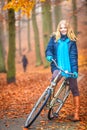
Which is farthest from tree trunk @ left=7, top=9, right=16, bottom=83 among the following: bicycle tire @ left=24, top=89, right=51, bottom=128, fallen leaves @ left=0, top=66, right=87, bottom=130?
bicycle tire @ left=24, top=89, right=51, bottom=128

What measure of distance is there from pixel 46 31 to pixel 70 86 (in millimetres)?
19564

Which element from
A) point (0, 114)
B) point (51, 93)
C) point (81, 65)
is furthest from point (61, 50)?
point (81, 65)

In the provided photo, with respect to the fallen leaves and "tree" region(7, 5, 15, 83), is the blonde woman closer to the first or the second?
the fallen leaves

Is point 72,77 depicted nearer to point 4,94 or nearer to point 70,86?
point 70,86

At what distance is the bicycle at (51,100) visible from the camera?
7059 mm

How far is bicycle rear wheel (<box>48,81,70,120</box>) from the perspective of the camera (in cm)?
773

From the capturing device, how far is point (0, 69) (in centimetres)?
2408

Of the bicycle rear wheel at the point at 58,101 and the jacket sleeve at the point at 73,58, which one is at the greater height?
the jacket sleeve at the point at 73,58

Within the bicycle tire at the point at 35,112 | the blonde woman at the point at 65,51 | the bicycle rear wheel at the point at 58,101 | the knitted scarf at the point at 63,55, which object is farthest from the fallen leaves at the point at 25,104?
the knitted scarf at the point at 63,55

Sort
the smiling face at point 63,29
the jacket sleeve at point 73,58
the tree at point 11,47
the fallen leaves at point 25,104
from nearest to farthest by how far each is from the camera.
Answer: the jacket sleeve at point 73,58, the smiling face at point 63,29, the fallen leaves at point 25,104, the tree at point 11,47

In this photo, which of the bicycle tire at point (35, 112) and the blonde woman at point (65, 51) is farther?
the blonde woman at point (65, 51)

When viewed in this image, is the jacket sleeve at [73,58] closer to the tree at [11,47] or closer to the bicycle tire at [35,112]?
the bicycle tire at [35,112]

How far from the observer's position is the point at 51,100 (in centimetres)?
761

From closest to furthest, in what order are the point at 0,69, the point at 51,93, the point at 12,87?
the point at 51,93
the point at 12,87
the point at 0,69
